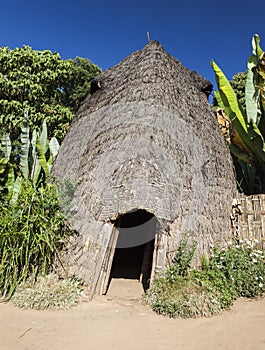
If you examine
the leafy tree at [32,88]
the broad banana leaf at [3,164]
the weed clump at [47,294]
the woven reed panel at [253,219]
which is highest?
the leafy tree at [32,88]

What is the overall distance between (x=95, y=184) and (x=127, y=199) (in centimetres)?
80

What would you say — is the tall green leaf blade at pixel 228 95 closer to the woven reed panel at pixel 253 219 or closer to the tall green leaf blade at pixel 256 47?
the tall green leaf blade at pixel 256 47

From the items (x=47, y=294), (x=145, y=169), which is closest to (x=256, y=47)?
(x=145, y=169)

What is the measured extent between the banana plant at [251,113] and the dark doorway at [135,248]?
2.69 m

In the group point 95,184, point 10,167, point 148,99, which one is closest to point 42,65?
point 10,167

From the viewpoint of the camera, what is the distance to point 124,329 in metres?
3.42

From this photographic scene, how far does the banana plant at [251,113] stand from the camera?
20.8ft

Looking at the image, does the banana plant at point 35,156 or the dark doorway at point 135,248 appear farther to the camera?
the banana plant at point 35,156

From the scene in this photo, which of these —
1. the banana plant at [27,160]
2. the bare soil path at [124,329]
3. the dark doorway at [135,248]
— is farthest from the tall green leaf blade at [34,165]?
the bare soil path at [124,329]

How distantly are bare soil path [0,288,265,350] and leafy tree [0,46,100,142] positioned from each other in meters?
8.56

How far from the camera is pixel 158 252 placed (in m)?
4.50

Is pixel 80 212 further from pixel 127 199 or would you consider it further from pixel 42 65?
pixel 42 65

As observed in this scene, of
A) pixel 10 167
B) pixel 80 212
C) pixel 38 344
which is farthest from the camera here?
pixel 10 167

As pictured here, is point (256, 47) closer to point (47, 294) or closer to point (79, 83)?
point (47, 294)
